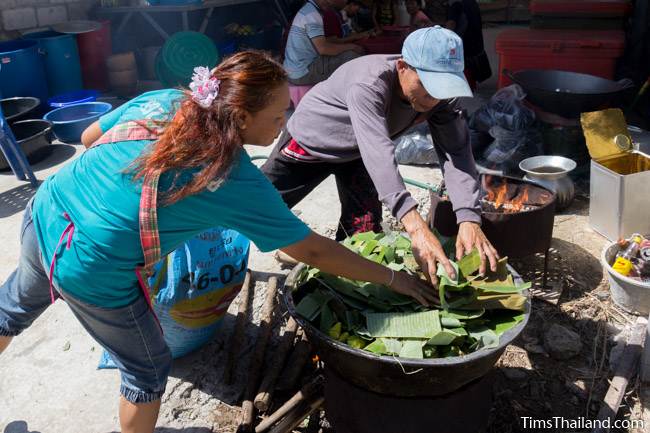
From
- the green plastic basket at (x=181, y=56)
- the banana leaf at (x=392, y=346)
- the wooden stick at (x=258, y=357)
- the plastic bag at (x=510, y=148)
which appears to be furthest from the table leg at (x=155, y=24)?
the banana leaf at (x=392, y=346)

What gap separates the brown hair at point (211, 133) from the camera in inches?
73.0

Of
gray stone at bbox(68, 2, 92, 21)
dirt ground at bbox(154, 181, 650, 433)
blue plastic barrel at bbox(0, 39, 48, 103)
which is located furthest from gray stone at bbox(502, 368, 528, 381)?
gray stone at bbox(68, 2, 92, 21)

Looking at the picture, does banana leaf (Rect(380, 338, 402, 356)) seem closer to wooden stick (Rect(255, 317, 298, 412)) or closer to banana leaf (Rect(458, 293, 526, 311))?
banana leaf (Rect(458, 293, 526, 311))

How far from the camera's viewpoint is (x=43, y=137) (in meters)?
6.21

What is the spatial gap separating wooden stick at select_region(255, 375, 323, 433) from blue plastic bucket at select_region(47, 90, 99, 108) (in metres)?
5.65

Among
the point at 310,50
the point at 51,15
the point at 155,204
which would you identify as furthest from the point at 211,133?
the point at 51,15

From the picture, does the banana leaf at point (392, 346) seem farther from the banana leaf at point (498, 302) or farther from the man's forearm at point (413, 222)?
the man's forearm at point (413, 222)

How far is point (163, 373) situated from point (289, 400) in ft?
2.41

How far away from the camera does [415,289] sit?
2367 mm

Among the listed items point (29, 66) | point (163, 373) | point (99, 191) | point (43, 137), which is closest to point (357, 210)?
point (163, 373)

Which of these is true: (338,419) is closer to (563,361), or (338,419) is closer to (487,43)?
(563,361)

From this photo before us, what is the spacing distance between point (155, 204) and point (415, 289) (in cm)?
108

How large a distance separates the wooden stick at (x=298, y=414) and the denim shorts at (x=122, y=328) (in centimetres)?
62

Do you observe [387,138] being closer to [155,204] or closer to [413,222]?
[413,222]
